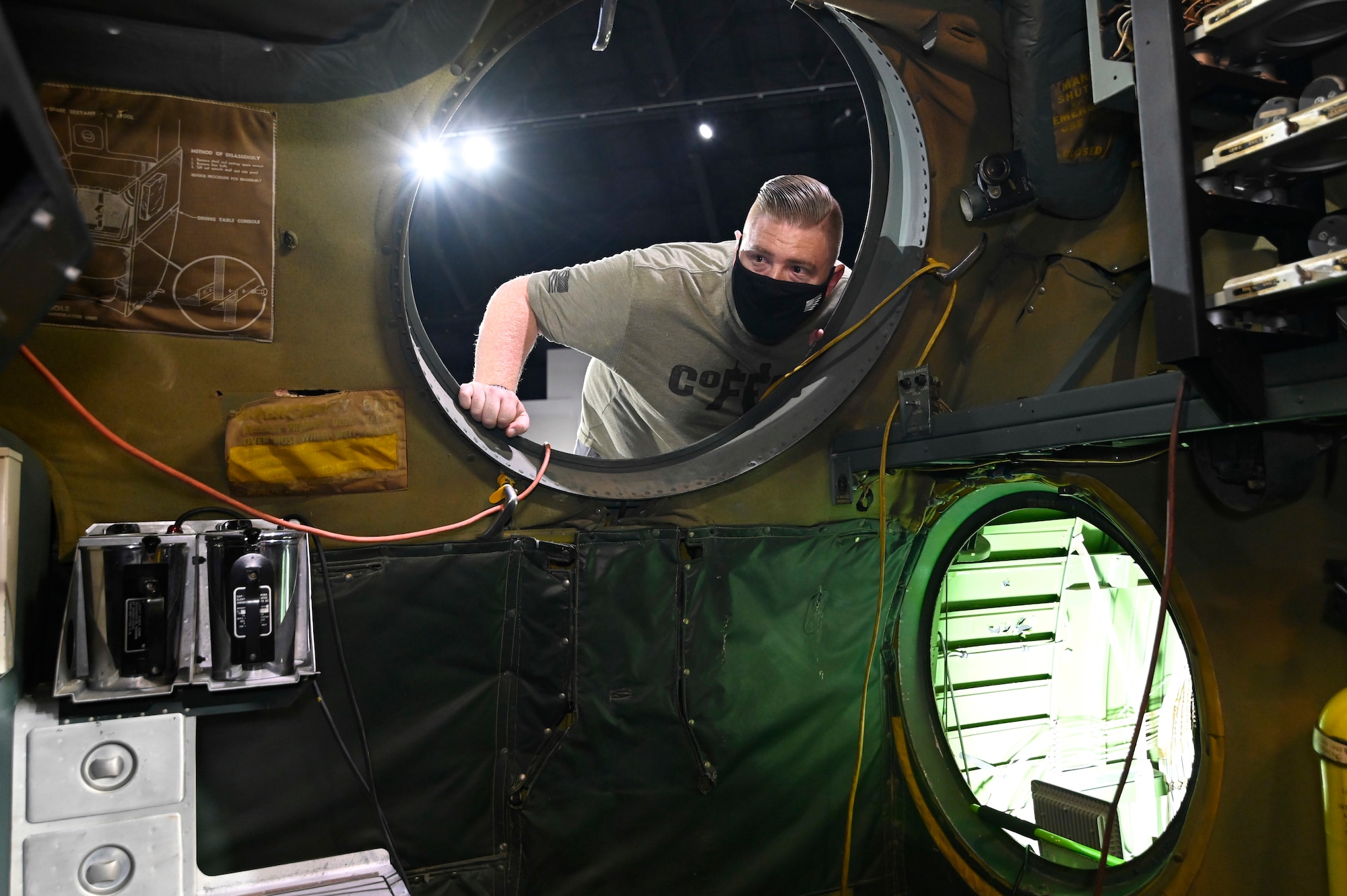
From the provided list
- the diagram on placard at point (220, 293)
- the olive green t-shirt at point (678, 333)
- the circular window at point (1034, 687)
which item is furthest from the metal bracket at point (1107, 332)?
the diagram on placard at point (220, 293)

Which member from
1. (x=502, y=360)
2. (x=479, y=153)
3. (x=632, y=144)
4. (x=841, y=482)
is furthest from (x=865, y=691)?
(x=479, y=153)

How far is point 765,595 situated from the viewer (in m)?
2.52

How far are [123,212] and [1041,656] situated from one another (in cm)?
335

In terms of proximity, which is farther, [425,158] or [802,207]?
[802,207]

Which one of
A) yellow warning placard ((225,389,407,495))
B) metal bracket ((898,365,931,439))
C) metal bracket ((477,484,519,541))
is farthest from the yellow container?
yellow warning placard ((225,389,407,495))

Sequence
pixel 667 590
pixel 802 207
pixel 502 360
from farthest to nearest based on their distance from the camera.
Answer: pixel 802 207 < pixel 502 360 < pixel 667 590

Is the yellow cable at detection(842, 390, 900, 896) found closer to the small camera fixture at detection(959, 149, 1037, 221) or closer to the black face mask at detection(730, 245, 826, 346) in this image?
the small camera fixture at detection(959, 149, 1037, 221)

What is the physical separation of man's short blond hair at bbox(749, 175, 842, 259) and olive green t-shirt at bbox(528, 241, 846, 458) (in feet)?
0.95

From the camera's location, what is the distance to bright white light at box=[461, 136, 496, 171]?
19.1ft

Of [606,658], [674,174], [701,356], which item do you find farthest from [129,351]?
[674,174]

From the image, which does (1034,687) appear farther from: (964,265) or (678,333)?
(678,333)

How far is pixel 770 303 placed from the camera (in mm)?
3547

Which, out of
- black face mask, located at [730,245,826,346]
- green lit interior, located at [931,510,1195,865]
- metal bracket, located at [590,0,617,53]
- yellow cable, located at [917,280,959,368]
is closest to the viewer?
metal bracket, located at [590,0,617,53]

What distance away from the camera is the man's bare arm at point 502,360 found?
2324mm
